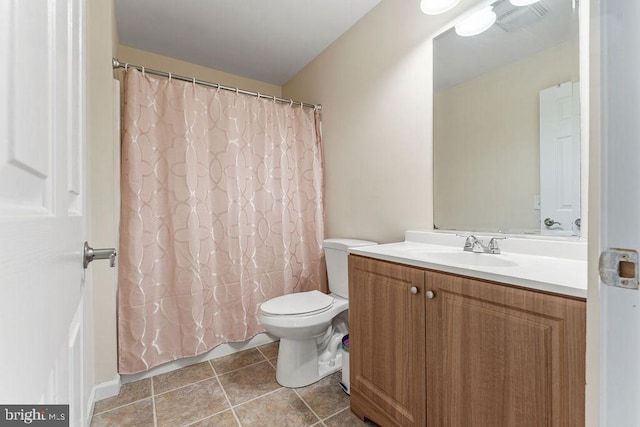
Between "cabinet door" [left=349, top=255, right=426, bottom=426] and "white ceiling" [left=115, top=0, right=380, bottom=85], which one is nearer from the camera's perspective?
"cabinet door" [left=349, top=255, right=426, bottom=426]

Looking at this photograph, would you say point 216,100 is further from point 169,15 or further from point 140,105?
point 169,15

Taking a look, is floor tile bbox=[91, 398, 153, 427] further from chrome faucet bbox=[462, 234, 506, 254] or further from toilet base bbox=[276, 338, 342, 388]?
chrome faucet bbox=[462, 234, 506, 254]

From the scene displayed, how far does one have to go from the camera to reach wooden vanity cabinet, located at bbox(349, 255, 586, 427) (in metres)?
0.71

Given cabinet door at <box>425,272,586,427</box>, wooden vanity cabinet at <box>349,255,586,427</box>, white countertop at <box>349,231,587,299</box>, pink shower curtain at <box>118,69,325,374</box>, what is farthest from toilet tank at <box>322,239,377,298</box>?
cabinet door at <box>425,272,586,427</box>

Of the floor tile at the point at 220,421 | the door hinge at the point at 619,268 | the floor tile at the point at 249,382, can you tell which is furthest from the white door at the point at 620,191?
the floor tile at the point at 249,382

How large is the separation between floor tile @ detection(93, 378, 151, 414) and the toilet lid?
2.70 ft

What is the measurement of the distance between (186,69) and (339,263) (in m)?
2.18

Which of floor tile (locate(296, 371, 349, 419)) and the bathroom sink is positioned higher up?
the bathroom sink

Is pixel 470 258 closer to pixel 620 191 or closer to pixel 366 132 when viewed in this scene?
pixel 620 191

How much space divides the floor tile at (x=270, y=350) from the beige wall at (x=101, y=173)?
91 centimetres

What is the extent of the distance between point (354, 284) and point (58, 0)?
1284 mm

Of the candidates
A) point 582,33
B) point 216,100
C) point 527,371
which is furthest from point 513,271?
point 216,100

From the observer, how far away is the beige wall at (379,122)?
1622 millimetres

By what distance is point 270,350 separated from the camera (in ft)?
6.88
